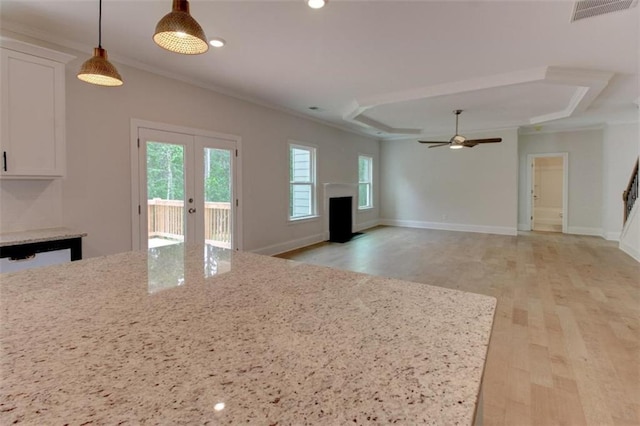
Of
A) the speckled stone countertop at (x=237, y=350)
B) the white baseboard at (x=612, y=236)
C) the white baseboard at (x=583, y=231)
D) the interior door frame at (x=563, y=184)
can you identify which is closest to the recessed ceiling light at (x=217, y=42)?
the speckled stone countertop at (x=237, y=350)

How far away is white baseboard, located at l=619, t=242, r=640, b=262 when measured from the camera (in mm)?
5277

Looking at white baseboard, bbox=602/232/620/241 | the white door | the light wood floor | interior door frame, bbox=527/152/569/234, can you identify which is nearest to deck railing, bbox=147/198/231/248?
the light wood floor

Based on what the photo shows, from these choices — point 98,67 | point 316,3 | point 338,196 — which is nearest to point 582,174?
point 338,196

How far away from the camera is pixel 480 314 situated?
0.98 m

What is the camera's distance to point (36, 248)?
2.49 metres

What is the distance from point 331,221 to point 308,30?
4.70 m

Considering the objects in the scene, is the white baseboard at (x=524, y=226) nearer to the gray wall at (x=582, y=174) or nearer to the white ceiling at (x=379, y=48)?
the gray wall at (x=582, y=174)

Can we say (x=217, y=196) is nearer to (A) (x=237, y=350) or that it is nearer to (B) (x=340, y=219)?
(B) (x=340, y=219)

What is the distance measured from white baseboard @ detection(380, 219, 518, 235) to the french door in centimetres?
573

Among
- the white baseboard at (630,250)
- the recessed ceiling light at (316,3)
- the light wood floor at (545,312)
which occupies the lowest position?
the light wood floor at (545,312)

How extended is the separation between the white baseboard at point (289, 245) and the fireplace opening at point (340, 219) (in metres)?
0.39

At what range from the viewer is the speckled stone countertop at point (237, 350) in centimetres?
56

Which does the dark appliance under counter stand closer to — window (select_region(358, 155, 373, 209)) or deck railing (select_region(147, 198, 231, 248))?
deck railing (select_region(147, 198, 231, 248))

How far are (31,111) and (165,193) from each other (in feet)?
5.12
